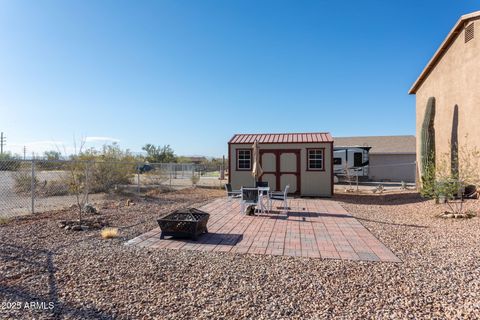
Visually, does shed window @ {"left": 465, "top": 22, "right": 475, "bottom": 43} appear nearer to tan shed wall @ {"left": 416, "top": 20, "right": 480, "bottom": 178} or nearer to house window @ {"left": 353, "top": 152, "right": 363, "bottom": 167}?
tan shed wall @ {"left": 416, "top": 20, "right": 480, "bottom": 178}

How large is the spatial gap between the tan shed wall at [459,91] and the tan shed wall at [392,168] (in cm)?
1000

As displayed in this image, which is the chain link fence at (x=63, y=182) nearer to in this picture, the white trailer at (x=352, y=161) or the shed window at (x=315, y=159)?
the shed window at (x=315, y=159)

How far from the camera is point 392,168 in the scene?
21.9 m

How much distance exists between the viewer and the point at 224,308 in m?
2.80

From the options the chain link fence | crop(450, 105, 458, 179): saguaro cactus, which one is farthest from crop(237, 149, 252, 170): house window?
crop(450, 105, 458, 179): saguaro cactus

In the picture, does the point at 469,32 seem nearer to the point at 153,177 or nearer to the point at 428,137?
the point at 428,137

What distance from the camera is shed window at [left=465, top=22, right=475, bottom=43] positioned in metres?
9.72

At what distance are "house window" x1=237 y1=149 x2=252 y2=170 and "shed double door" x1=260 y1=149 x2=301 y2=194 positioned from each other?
1.93 ft

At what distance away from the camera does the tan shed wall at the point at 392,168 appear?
70.4ft

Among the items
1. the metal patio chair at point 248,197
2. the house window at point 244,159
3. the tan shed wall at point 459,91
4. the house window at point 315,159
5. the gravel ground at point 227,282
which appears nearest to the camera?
the gravel ground at point 227,282

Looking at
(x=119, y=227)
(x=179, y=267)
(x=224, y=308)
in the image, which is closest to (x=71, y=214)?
(x=119, y=227)

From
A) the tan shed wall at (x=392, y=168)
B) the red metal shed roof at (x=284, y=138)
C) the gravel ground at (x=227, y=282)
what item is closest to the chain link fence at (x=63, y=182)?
the red metal shed roof at (x=284, y=138)

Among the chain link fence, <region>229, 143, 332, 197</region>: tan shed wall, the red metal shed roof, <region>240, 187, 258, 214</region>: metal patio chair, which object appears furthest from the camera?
the red metal shed roof

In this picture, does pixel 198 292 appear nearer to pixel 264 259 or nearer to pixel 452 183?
pixel 264 259
